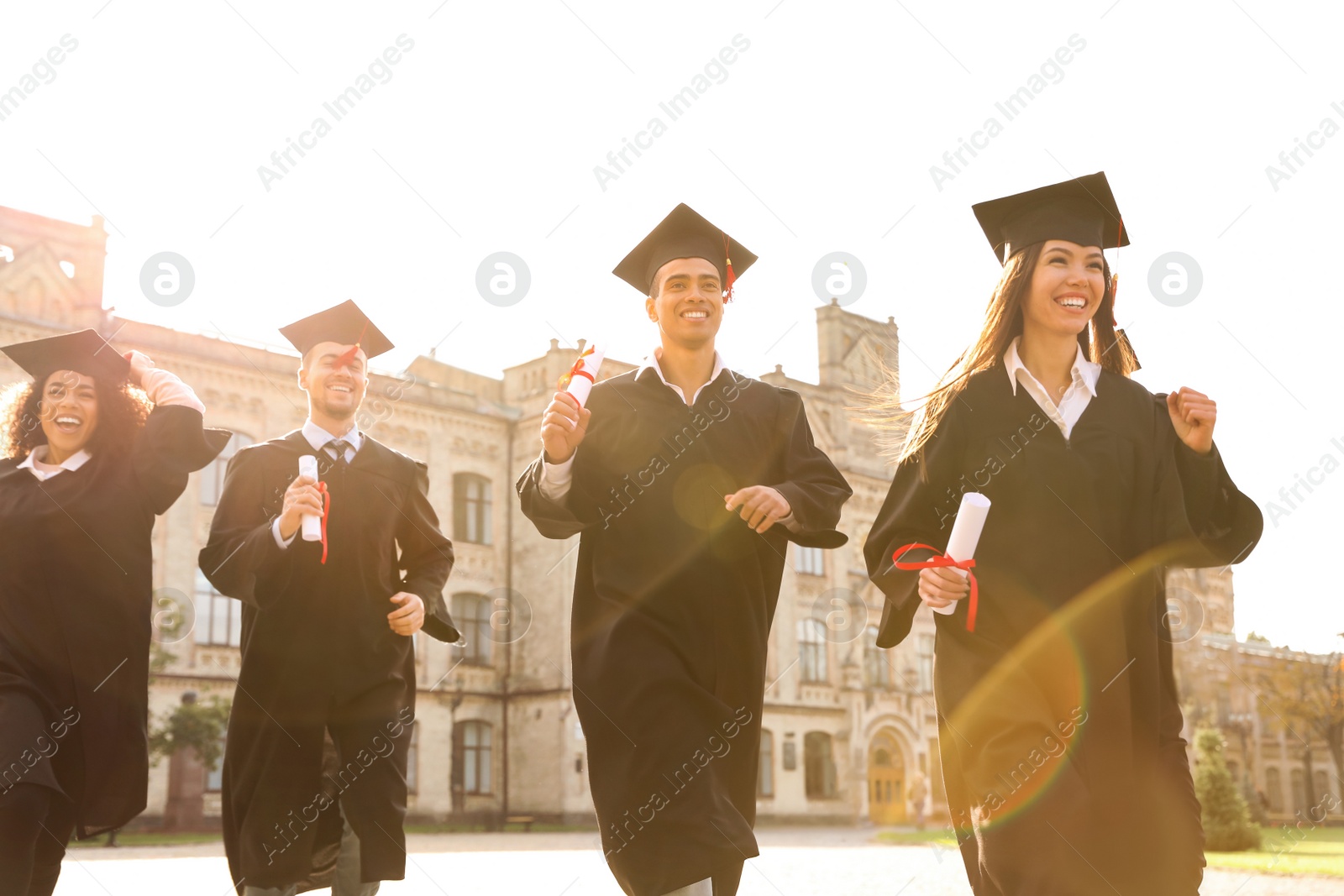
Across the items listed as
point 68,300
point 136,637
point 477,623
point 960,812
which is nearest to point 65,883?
point 136,637

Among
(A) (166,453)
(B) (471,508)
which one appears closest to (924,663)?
(B) (471,508)

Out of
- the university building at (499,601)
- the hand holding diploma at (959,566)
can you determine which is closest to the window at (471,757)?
the university building at (499,601)

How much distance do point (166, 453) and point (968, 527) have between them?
12.4 feet

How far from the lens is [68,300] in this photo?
103 feet

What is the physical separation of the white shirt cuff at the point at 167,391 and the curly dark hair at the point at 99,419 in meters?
0.14

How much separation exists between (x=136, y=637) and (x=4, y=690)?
605mm

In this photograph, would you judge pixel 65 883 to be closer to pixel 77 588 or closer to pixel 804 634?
pixel 77 588

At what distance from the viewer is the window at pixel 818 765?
43406 millimetres

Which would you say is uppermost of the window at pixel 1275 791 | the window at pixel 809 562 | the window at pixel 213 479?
the window at pixel 213 479

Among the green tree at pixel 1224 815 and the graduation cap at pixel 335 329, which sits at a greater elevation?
the graduation cap at pixel 335 329

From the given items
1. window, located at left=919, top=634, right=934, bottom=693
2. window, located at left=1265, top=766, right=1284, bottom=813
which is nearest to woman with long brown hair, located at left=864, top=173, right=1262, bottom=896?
window, located at left=919, top=634, right=934, bottom=693

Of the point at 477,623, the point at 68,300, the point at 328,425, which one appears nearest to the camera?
the point at 328,425

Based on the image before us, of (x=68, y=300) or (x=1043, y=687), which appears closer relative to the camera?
(x=1043, y=687)

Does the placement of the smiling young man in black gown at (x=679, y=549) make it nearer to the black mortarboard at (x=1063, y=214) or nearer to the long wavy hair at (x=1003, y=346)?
the long wavy hair at (x=1003, y=346)
